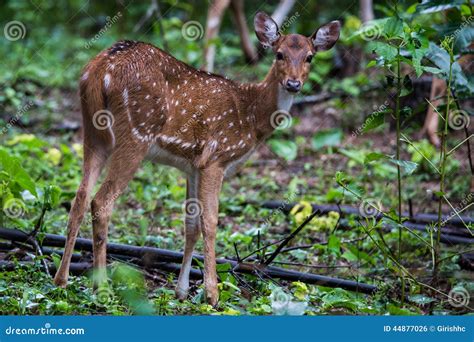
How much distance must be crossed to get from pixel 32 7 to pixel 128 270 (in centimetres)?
1252

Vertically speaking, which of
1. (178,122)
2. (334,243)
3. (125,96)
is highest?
(125,96)

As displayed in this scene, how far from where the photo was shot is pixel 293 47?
6.65 meters

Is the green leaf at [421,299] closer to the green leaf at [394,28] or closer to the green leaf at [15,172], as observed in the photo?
the green leaf at [394,28]

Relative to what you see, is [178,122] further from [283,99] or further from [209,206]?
[283,99]

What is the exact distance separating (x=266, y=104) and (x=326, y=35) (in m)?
0.76

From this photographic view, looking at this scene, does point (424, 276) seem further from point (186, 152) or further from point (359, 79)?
point (359, 79)

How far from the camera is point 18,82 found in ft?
42.1

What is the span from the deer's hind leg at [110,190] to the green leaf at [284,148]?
461 cm

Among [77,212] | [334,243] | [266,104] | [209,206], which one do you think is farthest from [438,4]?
[77,212]

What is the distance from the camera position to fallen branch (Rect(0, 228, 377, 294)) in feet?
20.6

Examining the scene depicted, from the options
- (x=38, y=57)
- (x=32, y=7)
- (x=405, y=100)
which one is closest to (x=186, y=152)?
(x=405, y=100)

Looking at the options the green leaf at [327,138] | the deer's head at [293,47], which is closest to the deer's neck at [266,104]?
the deer's head at [293,47]

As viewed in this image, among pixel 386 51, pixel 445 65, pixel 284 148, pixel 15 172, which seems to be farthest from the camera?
pixel 284 148

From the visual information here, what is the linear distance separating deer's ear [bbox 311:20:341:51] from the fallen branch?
1919 millimetres
